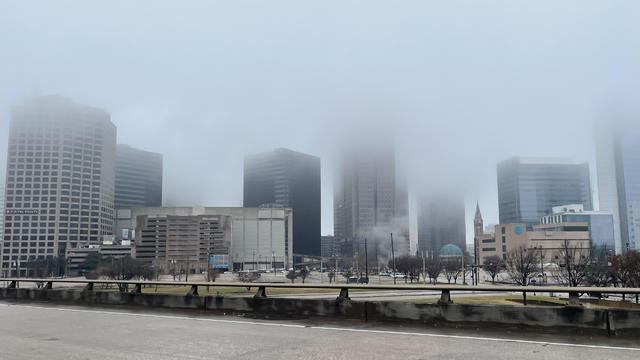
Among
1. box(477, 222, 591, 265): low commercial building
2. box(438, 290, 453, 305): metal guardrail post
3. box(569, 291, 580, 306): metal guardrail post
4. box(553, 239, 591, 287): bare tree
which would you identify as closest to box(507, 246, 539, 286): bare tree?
box(553, 239, 591, 287): bare tree

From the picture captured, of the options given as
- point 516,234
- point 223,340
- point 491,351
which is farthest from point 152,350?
point 516,234

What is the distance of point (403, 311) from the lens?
43.0 feet

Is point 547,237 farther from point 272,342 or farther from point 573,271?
point 272,342

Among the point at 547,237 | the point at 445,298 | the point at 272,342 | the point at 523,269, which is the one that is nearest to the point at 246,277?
the point at 523,269

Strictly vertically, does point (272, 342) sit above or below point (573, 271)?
above

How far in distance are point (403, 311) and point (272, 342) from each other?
13.6 ft

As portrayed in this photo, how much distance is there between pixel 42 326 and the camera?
13.3 metres

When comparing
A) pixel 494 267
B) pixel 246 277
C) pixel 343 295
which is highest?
pixel 343 295

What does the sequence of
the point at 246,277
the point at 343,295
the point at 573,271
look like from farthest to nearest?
the point at 246,277
the point at 573,271
the point at 343,295

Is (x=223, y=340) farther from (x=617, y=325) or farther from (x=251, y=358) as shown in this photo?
(x=617, y=325)

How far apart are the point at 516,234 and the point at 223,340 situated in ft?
647

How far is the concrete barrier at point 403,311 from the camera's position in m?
10.9

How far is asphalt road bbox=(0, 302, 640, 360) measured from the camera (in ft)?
29.6

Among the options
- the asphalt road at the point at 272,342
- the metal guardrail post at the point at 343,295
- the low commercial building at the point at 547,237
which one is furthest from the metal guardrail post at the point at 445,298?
the low commercial building at the point at 547,237
